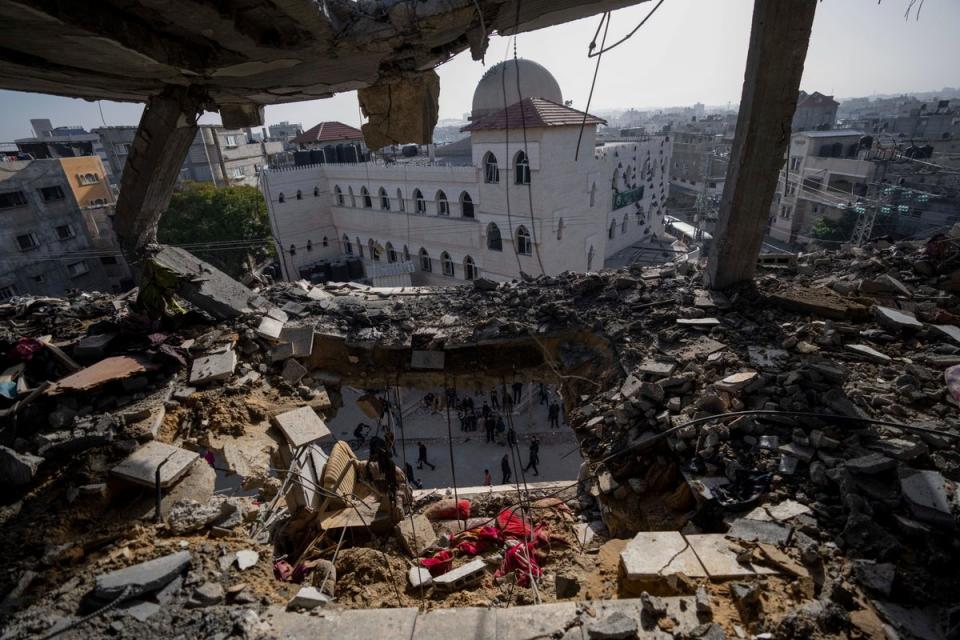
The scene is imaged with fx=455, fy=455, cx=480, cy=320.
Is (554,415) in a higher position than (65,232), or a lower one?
lower

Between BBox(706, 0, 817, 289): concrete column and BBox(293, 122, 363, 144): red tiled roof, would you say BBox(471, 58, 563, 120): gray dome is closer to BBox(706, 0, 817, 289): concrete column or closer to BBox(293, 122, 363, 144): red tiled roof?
BBox(293, 122, 363, 144): red tiled roof

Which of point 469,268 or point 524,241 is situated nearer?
point 524,241

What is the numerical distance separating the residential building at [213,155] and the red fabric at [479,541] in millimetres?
24670

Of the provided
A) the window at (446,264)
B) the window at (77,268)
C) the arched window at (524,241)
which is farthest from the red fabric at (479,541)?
the window at (77,268)

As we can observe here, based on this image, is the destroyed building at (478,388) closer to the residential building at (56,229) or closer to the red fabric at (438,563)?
the red fabric at (438,563)

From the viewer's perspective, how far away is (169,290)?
19.6 feet

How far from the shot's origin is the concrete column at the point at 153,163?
5.11 m

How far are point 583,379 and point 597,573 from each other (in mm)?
2640

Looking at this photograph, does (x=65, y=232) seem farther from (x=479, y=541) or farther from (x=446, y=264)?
(x=479, y=541)

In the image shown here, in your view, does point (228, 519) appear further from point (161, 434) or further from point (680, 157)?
point (680, 157)

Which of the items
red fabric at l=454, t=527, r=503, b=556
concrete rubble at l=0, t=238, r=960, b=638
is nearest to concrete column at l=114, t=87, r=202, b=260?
concrete rubble at l=0, t=238, r=960, b=638

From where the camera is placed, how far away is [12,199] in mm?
18578

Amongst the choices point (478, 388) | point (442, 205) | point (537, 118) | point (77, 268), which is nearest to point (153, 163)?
point (478, 388)

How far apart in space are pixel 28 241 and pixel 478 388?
75.0ft
